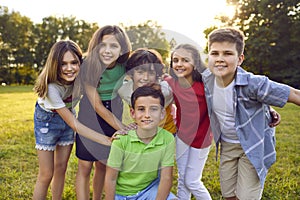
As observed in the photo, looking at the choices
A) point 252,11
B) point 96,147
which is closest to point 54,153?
point 96,147

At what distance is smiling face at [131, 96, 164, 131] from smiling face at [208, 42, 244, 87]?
19.2 inches

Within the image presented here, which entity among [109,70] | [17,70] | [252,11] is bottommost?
[17,70]

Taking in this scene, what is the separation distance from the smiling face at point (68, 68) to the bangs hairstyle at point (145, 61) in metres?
0.43

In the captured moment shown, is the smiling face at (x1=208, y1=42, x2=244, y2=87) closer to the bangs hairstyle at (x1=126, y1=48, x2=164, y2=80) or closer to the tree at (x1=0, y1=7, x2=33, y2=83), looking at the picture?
the bangs hairstyle at (x1=126, y1=48, x2=164, y2=80)

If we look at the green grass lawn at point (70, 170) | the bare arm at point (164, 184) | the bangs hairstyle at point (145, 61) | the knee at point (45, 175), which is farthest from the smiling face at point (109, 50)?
the green grass lawn at point (70, 170)

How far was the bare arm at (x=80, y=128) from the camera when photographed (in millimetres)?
2768

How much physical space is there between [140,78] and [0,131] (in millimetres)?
5010

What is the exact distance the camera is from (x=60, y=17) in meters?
50.9

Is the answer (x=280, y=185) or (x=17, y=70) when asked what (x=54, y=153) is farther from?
(x=17, y=70)

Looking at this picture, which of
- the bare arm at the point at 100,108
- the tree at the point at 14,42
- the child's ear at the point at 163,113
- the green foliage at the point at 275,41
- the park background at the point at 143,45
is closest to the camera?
the child's ear at the point at 163,113

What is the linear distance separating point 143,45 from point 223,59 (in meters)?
0.80

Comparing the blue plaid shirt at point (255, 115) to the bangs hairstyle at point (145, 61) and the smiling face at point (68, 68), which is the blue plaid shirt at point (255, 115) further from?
the smiling face at point (68, 68)

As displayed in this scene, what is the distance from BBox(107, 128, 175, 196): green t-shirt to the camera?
8.57 ft

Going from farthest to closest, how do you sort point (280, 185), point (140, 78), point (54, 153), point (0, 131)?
point (0, 131) → point (280, 185) → point (54, 153) → point (140, 78)
